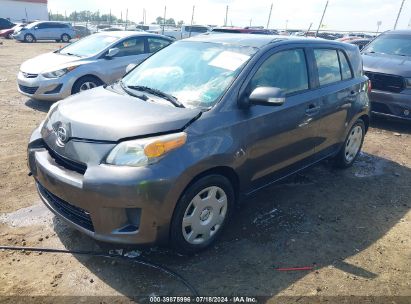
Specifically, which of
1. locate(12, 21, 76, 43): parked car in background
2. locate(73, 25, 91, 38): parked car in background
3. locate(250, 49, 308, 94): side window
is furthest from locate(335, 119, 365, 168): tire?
locate(73, 25, 91, 38): parked car in background

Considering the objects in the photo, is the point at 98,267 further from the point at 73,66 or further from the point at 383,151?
the point at 73,66

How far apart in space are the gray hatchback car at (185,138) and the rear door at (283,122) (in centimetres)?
1

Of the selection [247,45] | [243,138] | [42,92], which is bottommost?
[42,92]

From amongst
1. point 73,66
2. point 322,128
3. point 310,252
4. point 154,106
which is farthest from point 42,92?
point 310,252

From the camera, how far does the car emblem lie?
2.95 meters

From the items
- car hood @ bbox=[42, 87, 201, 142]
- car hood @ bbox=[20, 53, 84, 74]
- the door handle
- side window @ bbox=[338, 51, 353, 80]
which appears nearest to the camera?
car hood @ bbox=[42, 87, 201, 142]

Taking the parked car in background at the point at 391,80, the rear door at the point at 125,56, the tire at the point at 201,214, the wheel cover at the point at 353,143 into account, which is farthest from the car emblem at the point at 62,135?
the parked car in background at the point at 391,80

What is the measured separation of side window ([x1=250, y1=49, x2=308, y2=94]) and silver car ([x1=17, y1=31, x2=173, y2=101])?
5.04 meters

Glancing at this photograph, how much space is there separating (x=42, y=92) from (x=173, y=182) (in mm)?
5774

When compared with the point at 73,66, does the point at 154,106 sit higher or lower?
higher

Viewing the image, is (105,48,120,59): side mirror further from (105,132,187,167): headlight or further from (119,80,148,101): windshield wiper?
(105,132,187,167): headlight

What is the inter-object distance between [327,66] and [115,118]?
9.02ft

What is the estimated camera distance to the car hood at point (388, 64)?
7078 millimetres

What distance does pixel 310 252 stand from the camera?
335cm
